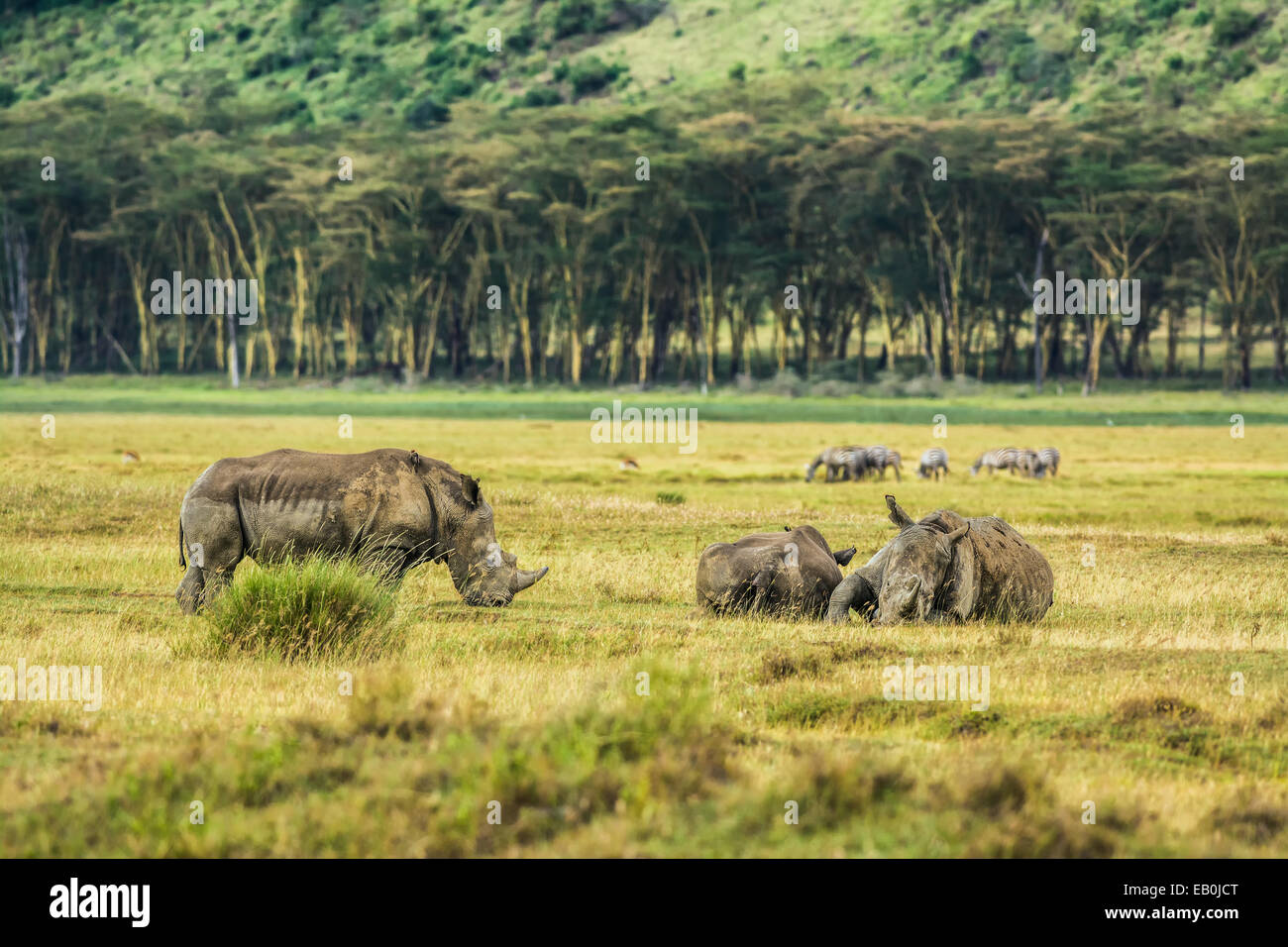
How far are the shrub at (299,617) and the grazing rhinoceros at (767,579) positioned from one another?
3.39 m

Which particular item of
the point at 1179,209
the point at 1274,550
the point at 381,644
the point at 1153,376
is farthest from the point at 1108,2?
the point at 381,644

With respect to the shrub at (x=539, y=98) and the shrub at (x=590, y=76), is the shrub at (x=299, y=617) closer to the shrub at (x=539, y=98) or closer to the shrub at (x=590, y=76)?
the shrub at (x=539, y=98)

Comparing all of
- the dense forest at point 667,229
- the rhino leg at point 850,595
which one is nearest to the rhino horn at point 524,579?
the rhino leg at point 850,595

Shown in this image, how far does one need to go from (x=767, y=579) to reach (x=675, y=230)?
6179 centimetres

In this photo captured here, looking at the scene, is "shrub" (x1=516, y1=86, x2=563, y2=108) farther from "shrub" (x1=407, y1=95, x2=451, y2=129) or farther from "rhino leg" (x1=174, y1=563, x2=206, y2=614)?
"rhino leg" (x1=174, y1=563, x2=206, y2=614)

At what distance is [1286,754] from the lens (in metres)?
8.94

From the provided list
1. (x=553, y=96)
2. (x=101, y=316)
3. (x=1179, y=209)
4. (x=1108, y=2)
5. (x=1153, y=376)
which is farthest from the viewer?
(x=553, y=96)

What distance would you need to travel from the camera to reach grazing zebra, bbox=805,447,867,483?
117ft

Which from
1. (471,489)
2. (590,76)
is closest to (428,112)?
(590,76)

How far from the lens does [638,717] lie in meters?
8.16

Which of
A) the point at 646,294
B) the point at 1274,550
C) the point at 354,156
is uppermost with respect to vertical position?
the point at 354,156

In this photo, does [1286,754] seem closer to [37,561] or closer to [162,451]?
[37,561]
